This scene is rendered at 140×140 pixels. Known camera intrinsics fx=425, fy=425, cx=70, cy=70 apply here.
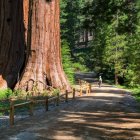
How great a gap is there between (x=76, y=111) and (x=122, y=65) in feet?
125

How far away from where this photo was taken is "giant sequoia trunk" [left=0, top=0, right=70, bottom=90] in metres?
28.7

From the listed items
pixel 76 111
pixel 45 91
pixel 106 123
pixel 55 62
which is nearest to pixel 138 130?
pixel 106 123

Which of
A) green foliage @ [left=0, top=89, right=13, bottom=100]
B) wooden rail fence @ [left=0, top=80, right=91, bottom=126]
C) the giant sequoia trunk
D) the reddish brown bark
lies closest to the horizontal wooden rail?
wooden rail fence @ [left=0, top=80, right=91, bottom=126]

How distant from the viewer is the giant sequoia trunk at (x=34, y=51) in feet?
94.3

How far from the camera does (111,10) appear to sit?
25.2 meters

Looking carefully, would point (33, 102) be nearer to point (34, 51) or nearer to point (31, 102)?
point (31, 102)

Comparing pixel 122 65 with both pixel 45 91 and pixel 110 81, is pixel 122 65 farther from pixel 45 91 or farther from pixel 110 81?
pixel 45 91

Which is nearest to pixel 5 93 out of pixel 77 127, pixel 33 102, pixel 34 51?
pixel 34 51

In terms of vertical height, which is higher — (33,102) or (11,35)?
(11,35)

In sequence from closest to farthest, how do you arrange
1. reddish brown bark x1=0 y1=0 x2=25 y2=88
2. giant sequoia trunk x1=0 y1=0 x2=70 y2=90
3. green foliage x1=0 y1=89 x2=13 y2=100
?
green foliage x1=0 y1=89 x2=13 y2=100 < giant sequoia trunk x1=0 y1=0 x2=70 y2=90 < reddish brown bark x1=0 y1=0 x2=25 y2=88

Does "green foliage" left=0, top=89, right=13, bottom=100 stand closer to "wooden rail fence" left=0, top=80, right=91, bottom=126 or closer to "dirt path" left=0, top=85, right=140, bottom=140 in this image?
"wooden rail fence" left=0, top=80, right=91, bottom=126

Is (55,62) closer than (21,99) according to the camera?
No

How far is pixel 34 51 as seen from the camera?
28969 mm

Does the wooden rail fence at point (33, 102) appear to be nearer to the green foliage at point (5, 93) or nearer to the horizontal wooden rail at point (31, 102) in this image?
the horizontal wooden rail at point (31, 102)
